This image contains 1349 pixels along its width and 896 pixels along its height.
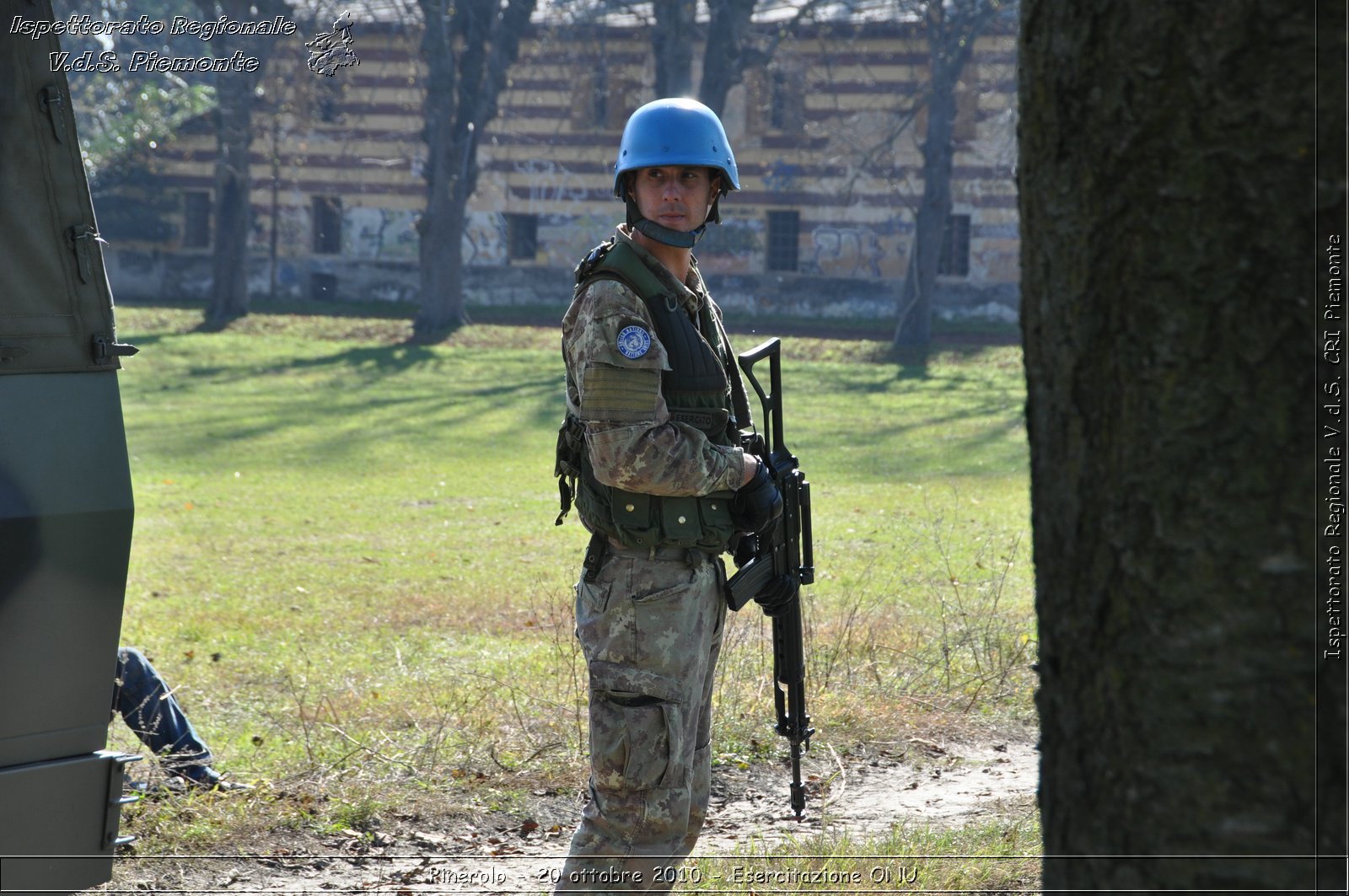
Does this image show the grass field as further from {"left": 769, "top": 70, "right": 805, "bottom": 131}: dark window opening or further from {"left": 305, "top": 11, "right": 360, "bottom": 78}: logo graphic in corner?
{"left": 769, "top": 70, "right": 805, "bottom": 131}: dark window opening

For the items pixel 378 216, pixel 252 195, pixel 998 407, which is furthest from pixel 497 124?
pixel 998 407

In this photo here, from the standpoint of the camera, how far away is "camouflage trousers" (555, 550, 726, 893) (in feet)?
10.5

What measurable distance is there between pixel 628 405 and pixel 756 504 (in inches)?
19.9

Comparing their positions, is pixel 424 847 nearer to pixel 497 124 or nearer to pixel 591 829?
pixel 591 829

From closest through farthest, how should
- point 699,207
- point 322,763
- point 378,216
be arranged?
point 699,207, point 322,763, point 378,216

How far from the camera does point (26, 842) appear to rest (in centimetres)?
326

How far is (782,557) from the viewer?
3820 mm

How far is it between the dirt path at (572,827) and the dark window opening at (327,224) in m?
35.4

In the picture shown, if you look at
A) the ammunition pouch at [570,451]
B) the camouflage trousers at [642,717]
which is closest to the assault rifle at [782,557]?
the camouflage trousers at [642,717]

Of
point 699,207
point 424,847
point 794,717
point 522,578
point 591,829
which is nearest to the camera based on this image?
point 591,829

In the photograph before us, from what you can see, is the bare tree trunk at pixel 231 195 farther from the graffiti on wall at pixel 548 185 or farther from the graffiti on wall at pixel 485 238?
the graffiti on wall at pixel 548 185

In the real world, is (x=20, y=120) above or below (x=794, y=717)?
above

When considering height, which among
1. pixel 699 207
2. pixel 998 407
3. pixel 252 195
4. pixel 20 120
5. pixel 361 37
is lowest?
pixel 998 407

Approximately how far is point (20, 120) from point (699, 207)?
1723 millimetres
